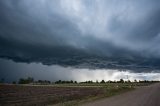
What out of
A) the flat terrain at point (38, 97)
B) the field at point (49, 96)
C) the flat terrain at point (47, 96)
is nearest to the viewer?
the field at point (49, 96)

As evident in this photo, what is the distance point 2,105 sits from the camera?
32.3 m

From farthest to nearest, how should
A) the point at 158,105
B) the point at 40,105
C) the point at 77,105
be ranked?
the point at 40,105 → the point at 77,105 → the point at 158,105

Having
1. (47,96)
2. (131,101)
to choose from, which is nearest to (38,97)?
(47,96)

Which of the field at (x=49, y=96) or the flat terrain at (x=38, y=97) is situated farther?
the flat terrain at (x=38, y=97)

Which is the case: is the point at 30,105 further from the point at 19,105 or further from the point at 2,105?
the point at 2,105

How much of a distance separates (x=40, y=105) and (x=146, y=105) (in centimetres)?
1346

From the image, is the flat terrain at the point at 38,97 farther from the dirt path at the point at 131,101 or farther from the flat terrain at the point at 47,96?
the dirt path at the point at 131,101

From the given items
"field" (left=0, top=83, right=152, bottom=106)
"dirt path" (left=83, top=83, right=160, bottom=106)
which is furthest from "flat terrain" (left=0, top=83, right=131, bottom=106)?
"dirt path" (left=83, top=83, right=160, bottom=106)

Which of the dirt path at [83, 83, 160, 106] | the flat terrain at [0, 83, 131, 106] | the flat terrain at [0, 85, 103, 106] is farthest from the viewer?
the flat terrain at [0, 85, 103, 106]

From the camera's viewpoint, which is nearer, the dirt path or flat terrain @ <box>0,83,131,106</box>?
the dirt path

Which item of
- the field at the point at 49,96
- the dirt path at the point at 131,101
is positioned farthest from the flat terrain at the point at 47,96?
the dirt path at the point at 131,101

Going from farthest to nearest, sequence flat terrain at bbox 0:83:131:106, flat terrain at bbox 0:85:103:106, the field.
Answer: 1. flat terrain at bbox 0:85:103:106
2. flat terrain at bbox 0:83:131:106
3. the field

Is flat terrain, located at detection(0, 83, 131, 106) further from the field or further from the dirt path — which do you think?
the dirt path

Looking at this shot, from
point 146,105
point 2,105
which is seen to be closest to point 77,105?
point 146,105
